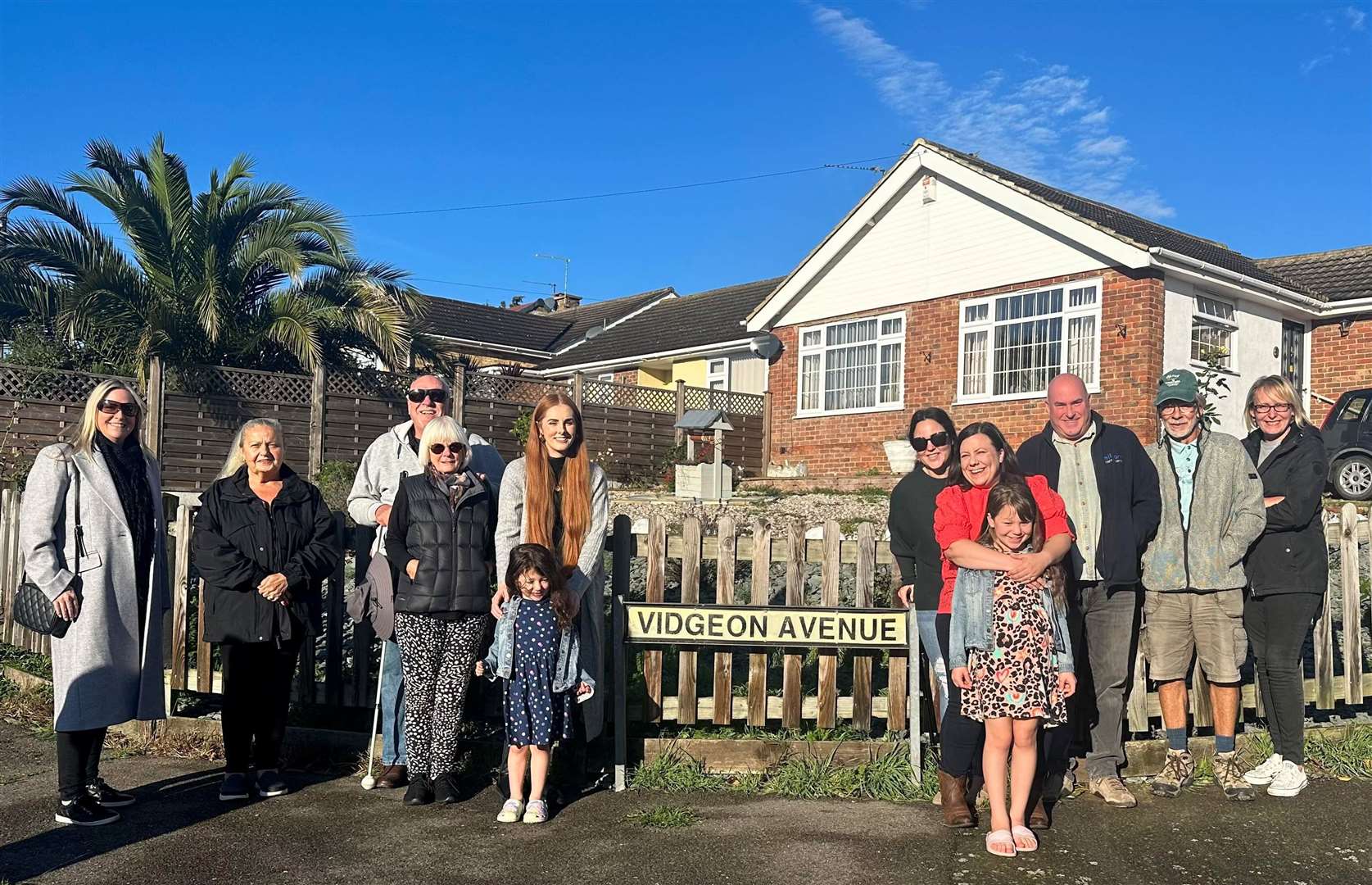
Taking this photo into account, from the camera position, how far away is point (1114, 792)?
15.7 ft

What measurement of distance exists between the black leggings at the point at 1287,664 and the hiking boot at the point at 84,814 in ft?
16.7

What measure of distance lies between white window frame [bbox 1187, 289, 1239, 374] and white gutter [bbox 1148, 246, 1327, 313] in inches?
17.1

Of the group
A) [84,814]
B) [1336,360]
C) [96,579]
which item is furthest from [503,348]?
[84,814]

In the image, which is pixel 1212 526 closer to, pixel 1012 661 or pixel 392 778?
pixel 1012 661

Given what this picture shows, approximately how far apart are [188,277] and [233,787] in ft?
44.1

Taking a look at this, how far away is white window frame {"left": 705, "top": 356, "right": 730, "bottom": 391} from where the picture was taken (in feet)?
84.9

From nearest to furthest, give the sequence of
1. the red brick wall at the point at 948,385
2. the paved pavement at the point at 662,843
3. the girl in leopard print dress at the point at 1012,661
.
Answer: the paved pavement at the point at 662,843 < the girl in leopard print dress at the point at 1012,661 < the red brick wall at the point at 948,385

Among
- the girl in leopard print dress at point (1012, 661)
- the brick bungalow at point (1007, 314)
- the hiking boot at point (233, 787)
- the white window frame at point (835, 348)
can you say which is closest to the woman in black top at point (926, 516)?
the girl in leopard print dress at point (1012, 661)

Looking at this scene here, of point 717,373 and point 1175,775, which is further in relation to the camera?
point 717,373

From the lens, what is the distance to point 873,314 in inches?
757

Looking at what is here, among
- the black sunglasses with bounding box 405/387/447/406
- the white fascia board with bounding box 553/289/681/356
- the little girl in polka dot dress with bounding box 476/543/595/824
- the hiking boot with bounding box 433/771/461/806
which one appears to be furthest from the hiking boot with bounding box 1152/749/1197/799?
the white fascia board with bounding box 553/289/681/356

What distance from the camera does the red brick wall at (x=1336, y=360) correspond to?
57.4ft

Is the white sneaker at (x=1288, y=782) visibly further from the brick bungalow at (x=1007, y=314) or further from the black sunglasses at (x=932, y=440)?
the brick bungalow at (x=1007, y=314)

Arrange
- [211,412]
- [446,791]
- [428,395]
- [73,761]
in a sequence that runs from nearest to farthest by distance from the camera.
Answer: [73,761]
[446,791]
[428,395]
[211,412]
